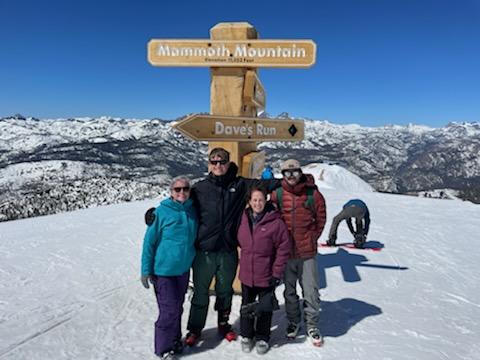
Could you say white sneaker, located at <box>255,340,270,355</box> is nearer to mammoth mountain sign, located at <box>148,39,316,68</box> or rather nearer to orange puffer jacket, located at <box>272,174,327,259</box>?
orange puffer jacket, located at <box>272,174,327,259</box>

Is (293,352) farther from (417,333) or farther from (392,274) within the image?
(392,274)

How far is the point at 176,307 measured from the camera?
4.41 metres

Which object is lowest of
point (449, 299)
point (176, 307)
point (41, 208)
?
point (41, 208)

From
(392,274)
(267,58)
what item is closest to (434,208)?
(392,274)

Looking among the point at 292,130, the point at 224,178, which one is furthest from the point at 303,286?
the point at 292,130

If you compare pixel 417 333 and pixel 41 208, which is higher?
pixel 417 333

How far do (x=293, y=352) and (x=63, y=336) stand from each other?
2961 millimetres

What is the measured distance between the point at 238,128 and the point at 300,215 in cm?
164

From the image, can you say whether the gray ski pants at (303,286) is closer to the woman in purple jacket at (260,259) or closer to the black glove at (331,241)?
the woman in purple jacket at (260,259)

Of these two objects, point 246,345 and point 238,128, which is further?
point 238,128

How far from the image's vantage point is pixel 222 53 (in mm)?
5570

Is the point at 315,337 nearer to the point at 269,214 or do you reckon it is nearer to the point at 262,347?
the point at 262,347

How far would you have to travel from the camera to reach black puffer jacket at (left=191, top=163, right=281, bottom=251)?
462 cm

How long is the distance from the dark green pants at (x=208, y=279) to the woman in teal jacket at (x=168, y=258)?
30cm
